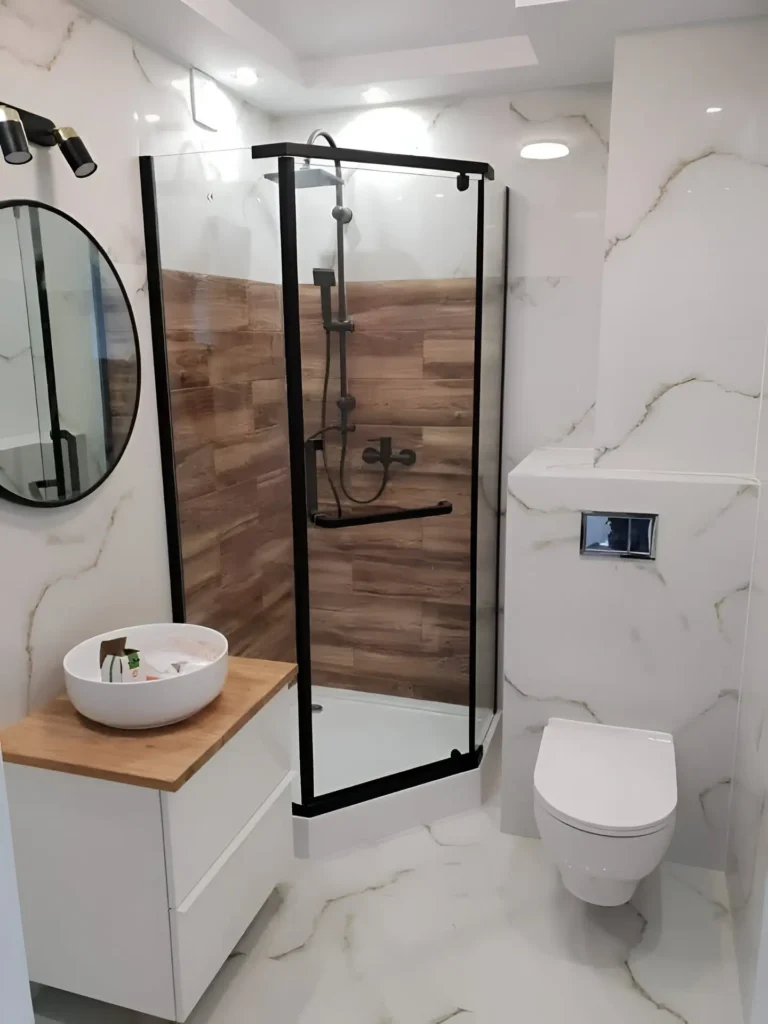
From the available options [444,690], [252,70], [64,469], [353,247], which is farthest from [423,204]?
[444,690]

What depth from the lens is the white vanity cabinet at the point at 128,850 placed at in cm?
157

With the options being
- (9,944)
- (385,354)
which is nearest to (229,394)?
(385,354)

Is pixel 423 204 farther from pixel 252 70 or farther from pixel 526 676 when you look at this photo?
pixel 526 676

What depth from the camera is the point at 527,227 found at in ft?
8.68

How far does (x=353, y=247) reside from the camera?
7.71 ft

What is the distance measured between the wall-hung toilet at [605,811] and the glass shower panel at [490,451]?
2.30 feet

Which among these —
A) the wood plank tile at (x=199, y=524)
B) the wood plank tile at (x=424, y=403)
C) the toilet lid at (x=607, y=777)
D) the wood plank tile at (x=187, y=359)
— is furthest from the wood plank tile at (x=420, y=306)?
the toilet lid at (x=607, y=777)

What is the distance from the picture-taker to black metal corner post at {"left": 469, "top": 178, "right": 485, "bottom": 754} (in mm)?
2447

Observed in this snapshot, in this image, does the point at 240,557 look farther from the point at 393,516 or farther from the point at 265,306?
the point at 265,306

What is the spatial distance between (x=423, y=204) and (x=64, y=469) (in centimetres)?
134

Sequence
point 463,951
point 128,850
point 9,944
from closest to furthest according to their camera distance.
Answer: point 9,944, point 128,850, point 463,951

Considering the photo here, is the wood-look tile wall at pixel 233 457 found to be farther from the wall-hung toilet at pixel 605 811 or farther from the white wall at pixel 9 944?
the white wall at pixel 9 944

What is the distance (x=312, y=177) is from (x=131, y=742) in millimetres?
1516

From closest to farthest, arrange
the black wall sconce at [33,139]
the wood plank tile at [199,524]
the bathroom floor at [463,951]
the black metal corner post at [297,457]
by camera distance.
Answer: the black wall sconce at [33,139]
the bathroom floor at [463,951]
the black metal corner post at [297,457]
the wood plank tile at [199,524]
